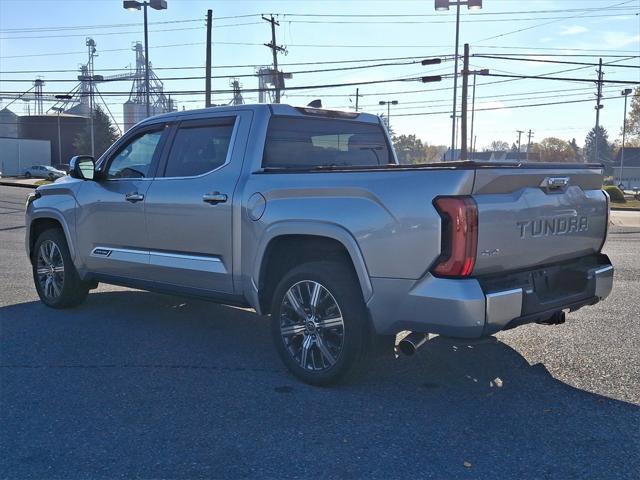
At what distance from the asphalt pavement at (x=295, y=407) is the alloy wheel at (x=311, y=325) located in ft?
0.74

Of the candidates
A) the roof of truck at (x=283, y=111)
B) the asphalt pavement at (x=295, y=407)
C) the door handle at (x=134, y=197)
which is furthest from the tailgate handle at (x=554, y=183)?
the door handle at (x=134, y=197)

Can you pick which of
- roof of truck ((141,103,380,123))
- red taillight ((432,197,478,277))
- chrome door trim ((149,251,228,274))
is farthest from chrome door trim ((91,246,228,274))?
red taillight ((432,197,478,277))

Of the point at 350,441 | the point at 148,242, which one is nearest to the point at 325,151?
the point at 148,242

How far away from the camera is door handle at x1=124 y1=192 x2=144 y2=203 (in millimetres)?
5628

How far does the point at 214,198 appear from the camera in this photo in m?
4.96

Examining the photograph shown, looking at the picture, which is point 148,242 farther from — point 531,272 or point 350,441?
point 531,272

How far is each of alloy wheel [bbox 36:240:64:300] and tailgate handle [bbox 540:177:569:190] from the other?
491 cm

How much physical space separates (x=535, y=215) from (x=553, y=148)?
5485 inches

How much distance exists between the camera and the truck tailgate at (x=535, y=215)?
3736mm

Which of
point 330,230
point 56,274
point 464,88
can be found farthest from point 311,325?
point 464,88

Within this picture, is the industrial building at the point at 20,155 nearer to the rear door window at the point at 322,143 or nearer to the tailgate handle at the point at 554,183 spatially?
the rear door window at the point at 322,143

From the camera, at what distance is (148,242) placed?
562 cm

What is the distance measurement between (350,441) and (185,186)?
8.71 ft

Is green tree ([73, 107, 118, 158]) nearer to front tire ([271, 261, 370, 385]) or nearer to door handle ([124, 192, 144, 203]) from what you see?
door handle ([124, 192, 144, 203])
